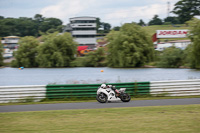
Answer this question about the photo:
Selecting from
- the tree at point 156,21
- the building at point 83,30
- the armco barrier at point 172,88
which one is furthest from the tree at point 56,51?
the tree at point 156,21

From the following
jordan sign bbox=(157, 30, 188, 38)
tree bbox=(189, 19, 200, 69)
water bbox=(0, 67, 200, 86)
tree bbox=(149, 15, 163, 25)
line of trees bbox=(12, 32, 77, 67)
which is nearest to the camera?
water bbox=(0, 67, 200, 86)

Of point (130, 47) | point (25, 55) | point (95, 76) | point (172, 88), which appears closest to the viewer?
point (172, 88)

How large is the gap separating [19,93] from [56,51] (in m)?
43.2

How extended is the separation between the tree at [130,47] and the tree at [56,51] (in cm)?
997

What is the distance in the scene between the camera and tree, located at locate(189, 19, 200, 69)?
44.6 metres

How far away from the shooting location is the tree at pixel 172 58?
168 feet

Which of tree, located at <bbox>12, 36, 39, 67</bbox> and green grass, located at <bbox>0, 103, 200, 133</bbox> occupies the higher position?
tree, located at <bbox>12, 36, 39, 67</bbox>

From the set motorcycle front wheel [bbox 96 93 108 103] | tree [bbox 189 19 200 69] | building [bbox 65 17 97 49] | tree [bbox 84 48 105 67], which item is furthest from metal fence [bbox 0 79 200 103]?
building [bbox 65 17 97 49]

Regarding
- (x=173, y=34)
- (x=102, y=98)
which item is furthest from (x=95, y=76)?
(x=173, y=34)

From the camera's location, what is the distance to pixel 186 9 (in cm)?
12456

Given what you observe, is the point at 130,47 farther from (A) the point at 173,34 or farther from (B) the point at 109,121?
(A) the point at 173,34

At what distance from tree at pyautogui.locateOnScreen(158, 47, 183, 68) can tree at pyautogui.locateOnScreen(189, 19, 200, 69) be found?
526 cm

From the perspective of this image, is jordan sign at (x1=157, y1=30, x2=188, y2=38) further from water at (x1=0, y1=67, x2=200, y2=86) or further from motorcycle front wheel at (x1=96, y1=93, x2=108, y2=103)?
motorcycle front wheel at (x1=96, y1=93, x2=108, y2=103)

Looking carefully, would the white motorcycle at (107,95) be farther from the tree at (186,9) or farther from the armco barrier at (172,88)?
the tree at (186,9)
